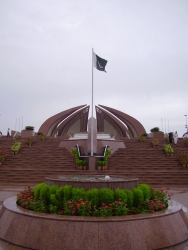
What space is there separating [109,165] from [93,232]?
29.3ft

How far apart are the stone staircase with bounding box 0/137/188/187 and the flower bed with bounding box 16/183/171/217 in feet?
16.3

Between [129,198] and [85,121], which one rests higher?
[85,121]

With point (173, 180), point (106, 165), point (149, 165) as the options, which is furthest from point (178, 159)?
point (106, 165)

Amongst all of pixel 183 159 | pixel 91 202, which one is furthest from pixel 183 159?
pixel 91 202

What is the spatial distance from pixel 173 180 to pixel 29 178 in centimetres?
587

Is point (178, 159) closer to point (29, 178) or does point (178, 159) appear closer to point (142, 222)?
point (29, 178)

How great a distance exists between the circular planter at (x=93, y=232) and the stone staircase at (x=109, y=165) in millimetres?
5590

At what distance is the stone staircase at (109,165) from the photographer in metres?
10.2

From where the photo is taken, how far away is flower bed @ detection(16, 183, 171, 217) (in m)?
3.71

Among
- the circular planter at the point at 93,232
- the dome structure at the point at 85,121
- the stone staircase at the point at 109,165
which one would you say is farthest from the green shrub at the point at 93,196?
the dome structure at the point at 85,121

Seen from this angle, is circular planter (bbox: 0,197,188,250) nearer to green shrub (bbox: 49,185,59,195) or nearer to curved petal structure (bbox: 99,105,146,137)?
green shrub (bbox: 49,185,59,195)

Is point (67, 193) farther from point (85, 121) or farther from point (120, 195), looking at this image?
point (85, 121)

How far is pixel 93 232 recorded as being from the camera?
320 centimetres

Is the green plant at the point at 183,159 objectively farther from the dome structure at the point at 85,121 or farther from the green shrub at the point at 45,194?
the dome structure at the point at 85,121
